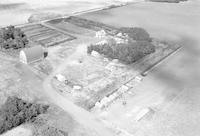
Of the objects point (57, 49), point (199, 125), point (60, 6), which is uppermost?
point (60, 6)

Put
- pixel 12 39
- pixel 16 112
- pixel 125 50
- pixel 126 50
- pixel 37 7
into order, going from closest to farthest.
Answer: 1. pixel 16 112
2. pixel 126 50
3. pixel 125 50
4. pixel 12 39
5. pixel 37 7

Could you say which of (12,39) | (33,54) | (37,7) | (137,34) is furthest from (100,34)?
(37,7)

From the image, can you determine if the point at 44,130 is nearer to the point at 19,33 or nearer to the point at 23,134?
the point at 23,134

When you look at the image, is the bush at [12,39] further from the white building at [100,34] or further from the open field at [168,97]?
the open field at [168,97]

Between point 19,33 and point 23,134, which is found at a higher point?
point 19,33

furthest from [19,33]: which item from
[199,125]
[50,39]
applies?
[199,125]

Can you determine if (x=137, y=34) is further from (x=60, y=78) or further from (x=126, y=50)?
(x=60, y=78)
